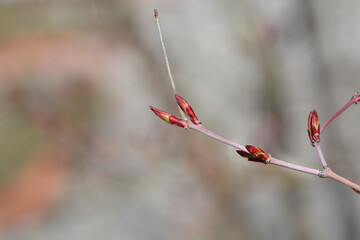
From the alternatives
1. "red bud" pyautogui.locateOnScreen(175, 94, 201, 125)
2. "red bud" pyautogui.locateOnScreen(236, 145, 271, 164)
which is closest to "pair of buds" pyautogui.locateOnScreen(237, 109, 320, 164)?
"red bud" pyautogui.locateOnScreen(236, 145, 271, 164)

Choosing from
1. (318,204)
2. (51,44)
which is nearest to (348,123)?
(318,204)

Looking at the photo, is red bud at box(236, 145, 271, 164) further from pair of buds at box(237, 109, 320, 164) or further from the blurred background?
the blurred background

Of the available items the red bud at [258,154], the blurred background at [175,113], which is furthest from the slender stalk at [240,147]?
the blurred background at [175,113]

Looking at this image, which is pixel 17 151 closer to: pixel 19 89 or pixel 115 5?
pixel 19 89

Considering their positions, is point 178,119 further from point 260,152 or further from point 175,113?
point 175,113

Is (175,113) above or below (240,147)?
below

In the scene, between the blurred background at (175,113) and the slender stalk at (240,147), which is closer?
the slender stalk at (240,147)

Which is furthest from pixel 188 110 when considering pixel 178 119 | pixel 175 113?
pixel 175 113

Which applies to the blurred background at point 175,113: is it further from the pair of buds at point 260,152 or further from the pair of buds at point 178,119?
the pair of buds at point 178,119
